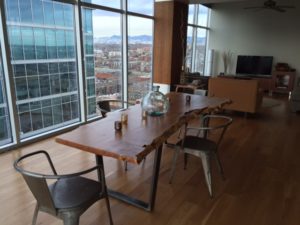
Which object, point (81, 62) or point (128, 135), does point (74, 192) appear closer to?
point (128, 135)

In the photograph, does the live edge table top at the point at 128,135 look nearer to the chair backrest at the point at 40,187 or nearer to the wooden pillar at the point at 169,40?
the chair backrest at the point at 40,187

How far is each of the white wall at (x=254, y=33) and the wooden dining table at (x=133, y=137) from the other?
22.7ft

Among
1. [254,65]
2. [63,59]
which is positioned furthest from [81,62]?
[254,65]

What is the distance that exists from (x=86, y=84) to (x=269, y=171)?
3.15 m

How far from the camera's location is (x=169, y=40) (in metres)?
5.99

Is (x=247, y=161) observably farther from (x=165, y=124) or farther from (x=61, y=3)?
(x=61, y=3)

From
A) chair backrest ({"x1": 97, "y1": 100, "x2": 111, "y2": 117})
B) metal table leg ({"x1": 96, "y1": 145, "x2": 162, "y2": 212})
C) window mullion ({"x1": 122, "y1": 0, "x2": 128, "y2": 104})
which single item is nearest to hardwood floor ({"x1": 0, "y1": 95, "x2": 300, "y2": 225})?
metal table leg ({"x1": 96, "y1": 145, "x2": 162, "y2": 212})

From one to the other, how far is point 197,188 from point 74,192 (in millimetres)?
1341

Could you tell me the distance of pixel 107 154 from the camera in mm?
1708

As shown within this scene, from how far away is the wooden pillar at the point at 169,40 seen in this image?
5914 mm

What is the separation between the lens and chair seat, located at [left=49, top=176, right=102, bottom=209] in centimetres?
158

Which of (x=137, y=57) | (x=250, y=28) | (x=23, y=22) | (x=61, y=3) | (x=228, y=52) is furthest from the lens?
(x=228, y=52)

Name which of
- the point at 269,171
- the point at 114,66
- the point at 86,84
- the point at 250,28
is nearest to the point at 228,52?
the point at 250,28

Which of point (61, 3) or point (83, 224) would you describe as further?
point (61, 3)
